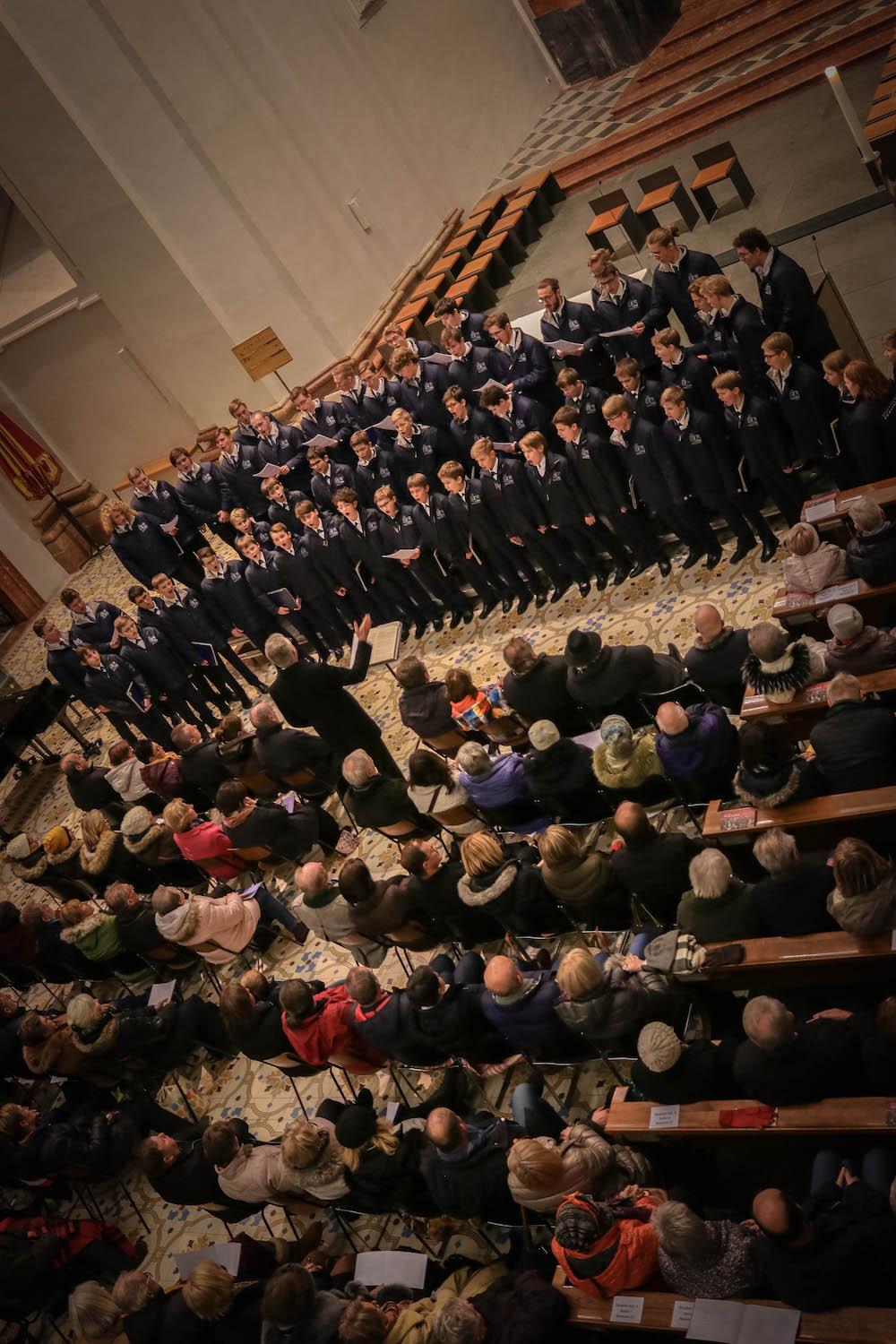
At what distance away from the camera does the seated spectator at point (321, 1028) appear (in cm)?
605

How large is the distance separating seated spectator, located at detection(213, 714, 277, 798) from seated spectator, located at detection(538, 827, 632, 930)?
3402 mm

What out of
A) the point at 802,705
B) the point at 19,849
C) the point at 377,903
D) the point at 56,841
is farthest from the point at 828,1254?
the point at 19,849

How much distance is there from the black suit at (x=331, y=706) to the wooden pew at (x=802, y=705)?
309 cm

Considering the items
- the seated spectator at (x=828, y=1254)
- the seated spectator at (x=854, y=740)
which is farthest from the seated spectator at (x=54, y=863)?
the seated spectator at (x=828, y=1254)

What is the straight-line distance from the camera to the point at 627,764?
6.23 metres

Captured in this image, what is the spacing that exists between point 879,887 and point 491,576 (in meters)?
6.20

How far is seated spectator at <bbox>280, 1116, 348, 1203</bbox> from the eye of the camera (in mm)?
5410

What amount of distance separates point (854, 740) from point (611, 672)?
1.90 meters

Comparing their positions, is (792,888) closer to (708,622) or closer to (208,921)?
(708,622)

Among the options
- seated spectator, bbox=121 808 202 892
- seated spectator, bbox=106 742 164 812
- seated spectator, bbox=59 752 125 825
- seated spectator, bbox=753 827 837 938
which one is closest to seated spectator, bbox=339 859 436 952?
seated spectator, bbox=753 827 837 938

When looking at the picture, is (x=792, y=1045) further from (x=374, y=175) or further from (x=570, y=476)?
(x=374, y=175)

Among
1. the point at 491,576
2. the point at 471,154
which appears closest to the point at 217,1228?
the point at 491,576

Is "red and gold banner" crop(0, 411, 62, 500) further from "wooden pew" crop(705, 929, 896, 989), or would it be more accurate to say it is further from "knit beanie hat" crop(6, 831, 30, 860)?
"wooden pew" crop(705, 929, 896, 989)

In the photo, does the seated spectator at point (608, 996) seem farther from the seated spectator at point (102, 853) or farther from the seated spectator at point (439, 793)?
the seated spectator at point (102, 853)
